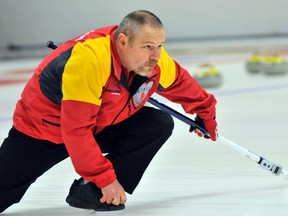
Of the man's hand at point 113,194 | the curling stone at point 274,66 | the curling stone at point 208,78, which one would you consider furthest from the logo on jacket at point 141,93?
the curling stone at point 274,66

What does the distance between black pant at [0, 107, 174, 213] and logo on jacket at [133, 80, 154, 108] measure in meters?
0.12

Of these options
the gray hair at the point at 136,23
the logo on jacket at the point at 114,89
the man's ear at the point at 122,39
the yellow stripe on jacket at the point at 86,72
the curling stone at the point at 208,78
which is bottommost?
the curling stone at the point at 208,78

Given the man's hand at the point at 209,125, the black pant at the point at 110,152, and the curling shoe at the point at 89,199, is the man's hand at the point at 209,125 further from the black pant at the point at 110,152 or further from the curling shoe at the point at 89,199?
the curling shoe at the point at 89,199

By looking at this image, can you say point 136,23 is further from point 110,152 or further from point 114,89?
point 110,152

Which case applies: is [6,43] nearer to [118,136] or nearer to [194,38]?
[194,38]

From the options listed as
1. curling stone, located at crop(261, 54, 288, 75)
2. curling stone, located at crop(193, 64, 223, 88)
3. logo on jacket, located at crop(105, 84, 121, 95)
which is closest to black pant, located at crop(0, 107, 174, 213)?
logo on jacket, located at crop(105, 84, 121, 95)

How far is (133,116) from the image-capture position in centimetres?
213

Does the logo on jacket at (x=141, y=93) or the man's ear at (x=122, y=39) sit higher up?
the man's ear at (x=122, y=39)

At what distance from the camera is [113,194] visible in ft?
6.16

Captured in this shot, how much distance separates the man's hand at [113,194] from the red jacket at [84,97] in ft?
0.07

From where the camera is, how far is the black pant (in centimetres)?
201

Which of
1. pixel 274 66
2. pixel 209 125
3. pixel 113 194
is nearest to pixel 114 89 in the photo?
pixel 113 194

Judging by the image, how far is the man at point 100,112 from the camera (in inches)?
70.5

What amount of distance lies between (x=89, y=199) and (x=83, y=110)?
1.11 ft
